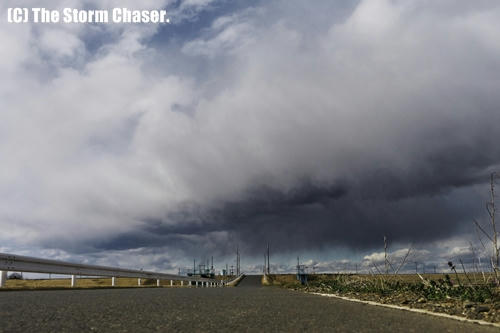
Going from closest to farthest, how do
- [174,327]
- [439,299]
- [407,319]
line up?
1. [174,327]
2. [407,319]
3. [439,299]

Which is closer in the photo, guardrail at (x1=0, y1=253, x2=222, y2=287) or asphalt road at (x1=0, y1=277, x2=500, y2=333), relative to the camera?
asphalt road at (x1=0, y1=277, x2=500, y2=333)

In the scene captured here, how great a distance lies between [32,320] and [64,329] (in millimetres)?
864

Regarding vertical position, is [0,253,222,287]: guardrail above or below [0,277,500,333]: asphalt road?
above

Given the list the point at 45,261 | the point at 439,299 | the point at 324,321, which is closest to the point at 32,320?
the point at 324,321

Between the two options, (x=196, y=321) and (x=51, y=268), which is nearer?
(x=196, y=321)

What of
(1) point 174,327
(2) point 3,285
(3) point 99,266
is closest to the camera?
(1) point 174,327

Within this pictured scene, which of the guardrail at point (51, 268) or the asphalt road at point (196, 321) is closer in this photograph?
the asphalt road at point (196, 321)

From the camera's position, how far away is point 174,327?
15.9 ft

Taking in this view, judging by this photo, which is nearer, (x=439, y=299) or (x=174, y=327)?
(x=174, y=327)

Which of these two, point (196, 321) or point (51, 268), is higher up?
point (51, 268)

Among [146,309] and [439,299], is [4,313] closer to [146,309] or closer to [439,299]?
[146,309]

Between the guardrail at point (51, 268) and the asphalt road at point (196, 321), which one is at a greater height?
the guardrail at point (51, 268)

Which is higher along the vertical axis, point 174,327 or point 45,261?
point 45,261

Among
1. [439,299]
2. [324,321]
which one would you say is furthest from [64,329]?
[439,299]
